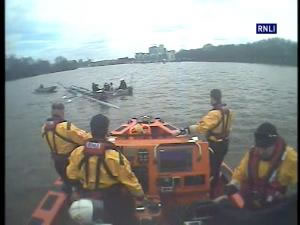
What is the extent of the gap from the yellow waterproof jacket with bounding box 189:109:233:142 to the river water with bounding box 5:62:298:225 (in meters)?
0.04

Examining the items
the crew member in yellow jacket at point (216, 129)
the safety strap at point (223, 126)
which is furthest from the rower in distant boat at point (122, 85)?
the safety strap at point (223, 126)

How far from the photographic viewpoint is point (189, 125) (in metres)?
3.65

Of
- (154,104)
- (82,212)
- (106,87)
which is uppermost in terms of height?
(106,87)

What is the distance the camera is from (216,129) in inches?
144

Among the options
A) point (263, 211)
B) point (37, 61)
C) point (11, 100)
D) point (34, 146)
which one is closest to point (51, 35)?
Result: point (37, 61)

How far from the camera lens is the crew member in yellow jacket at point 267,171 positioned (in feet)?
Result: 11.4

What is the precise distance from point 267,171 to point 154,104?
2.50 ft

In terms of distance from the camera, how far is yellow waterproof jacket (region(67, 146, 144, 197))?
3.46 m

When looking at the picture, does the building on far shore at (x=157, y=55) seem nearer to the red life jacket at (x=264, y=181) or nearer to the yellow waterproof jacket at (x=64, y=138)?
the yellow waterproof jacket at (x=64, y=138)

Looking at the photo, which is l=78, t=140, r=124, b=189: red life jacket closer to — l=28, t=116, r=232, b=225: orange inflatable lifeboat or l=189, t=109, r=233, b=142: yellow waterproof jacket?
l=28, t=116, r=232, b=225: orange inflatable lifeboat

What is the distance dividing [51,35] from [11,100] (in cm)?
44

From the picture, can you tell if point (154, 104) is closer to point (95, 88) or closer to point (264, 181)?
point (95, 88)

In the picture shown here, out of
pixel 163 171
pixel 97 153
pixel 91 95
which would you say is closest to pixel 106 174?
pixel 97 153

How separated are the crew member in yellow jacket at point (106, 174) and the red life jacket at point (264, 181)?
629 millimetres
